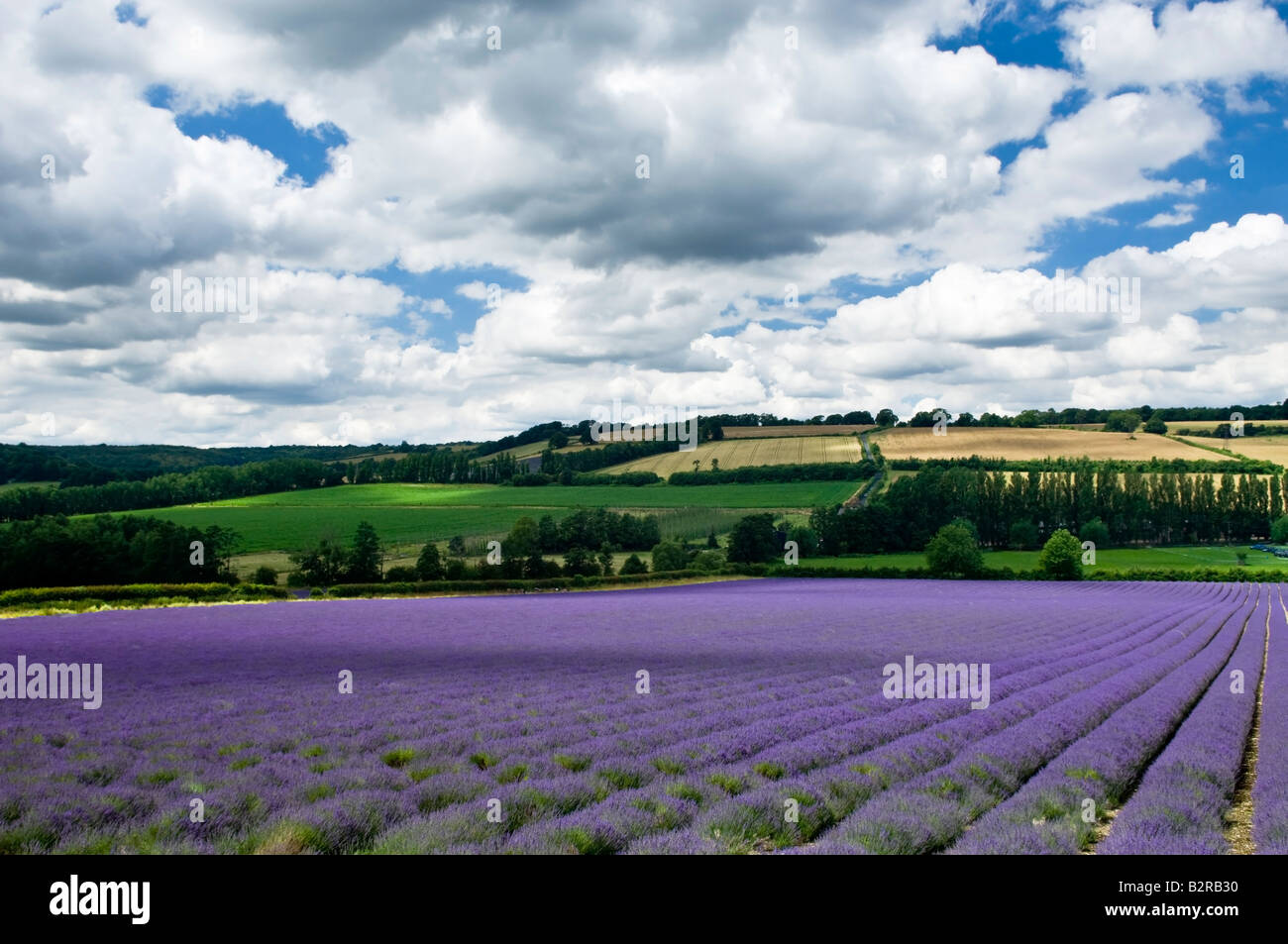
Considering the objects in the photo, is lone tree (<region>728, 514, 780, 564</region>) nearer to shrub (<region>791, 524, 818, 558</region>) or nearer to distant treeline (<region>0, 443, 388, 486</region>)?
shrub (<region>791, 524, 818, 558</region>)

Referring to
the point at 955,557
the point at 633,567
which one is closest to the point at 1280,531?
the point at 955,557

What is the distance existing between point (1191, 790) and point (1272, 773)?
5.71 ft

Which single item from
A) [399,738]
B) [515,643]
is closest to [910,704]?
[399,738]

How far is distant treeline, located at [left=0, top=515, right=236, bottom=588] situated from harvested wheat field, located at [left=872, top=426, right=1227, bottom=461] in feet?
280

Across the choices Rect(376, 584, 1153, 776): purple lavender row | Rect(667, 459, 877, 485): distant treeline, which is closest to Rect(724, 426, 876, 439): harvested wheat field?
Rect(667, 459, 877, 485): distant treeline

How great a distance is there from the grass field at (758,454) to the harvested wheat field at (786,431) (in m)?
3.68

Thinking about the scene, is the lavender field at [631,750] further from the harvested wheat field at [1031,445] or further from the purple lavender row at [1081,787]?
the harvested wheat field at [1031,445]

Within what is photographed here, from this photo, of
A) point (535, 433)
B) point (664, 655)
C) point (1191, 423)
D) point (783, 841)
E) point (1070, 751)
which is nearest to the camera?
point (783, 841)

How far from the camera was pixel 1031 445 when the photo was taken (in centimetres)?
10656

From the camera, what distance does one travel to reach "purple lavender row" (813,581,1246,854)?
617 cm

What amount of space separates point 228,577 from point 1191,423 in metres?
137

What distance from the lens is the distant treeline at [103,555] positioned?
52.5m
